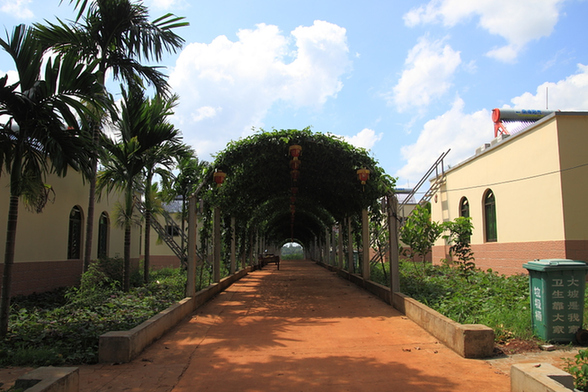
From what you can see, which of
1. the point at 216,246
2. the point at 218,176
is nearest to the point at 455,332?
the point at 218,176

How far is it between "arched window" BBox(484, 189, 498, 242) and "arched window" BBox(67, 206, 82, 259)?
40.5ft

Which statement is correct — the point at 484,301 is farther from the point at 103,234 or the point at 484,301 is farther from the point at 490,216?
the point at 103,234

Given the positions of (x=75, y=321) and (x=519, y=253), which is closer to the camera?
(x=75, y=321)

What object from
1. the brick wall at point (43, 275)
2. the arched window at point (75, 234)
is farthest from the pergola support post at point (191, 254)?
the arched window at point (75, 234)

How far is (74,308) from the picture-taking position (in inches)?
324

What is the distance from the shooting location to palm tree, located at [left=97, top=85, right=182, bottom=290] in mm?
10273

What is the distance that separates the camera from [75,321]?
680cm

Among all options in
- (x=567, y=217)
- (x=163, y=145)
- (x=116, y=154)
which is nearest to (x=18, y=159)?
(x=116, y=154)

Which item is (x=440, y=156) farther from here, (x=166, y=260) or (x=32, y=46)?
(x=166, y=260)

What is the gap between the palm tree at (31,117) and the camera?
5.96 metres

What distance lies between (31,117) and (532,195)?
1105cm

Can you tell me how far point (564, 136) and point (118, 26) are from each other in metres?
10.3

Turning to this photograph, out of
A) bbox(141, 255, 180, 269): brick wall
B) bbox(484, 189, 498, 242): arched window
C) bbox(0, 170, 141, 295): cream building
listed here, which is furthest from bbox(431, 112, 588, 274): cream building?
bbox(141, 255, 180, 269): brick wall

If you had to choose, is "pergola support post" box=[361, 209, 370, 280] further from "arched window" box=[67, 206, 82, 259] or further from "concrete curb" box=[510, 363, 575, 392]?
"concrete curb" box=[510, 363, 575, 392]
